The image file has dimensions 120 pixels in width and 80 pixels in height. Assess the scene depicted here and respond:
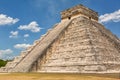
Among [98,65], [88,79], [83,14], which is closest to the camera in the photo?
[88,79]

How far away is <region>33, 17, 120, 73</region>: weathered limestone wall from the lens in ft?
65.9

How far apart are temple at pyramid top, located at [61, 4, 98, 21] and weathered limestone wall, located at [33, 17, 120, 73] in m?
3.57

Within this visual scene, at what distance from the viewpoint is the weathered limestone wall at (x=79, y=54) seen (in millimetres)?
20087

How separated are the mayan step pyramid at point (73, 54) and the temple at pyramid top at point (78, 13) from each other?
956 millimetres

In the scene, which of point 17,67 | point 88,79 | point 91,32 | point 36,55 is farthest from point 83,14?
point 88,79

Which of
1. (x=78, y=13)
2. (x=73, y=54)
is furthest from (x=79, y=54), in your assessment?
(x=78, y=13)

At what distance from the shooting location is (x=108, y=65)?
20.4 meters

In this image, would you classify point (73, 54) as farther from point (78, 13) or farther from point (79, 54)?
point (78, 13)

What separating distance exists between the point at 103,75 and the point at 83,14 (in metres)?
14.2

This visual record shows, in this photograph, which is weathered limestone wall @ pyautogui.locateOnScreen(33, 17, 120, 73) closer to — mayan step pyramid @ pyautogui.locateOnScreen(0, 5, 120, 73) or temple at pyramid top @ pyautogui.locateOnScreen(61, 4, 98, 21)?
mayan step pyramid @ pyautogui.locateOnScreen(0, 5, 120, 73)

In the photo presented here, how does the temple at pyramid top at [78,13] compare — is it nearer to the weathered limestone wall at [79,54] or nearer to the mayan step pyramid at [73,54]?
the mayan step pyramid at [73,54]

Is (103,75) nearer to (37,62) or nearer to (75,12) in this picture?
(37,62)

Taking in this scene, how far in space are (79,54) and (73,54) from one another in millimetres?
893

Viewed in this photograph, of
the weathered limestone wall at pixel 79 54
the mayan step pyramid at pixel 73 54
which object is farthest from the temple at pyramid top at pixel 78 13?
the weathered limestone wall at pixel 79 54
